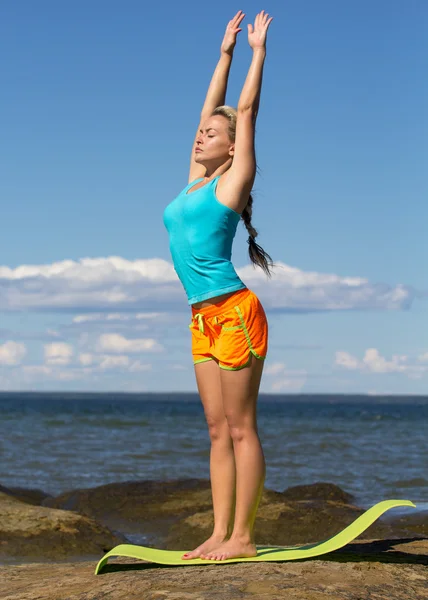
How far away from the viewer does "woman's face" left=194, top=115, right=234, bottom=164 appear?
467cm

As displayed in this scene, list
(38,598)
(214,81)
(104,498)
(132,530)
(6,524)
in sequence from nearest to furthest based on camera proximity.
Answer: (38,598), (214,81), (6,524), (132,530), (104,498)

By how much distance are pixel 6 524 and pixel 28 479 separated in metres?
7.78

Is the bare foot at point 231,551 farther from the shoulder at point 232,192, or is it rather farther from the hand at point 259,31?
the hand at point 259,31

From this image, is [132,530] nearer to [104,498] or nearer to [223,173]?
[104,498]

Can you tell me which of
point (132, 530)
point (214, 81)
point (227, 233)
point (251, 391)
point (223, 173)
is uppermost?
point (214, 81)

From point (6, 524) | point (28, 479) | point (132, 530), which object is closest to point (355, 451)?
point (28, 479)

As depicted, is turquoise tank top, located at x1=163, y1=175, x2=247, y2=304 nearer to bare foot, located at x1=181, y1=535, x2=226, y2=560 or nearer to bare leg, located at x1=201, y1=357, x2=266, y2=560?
bare leg, located at x1=201, y1=357, x2=266, y2=560

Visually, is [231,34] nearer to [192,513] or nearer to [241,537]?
[241,537]

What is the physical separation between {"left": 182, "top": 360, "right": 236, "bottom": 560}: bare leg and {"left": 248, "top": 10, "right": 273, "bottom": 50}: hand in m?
1.69

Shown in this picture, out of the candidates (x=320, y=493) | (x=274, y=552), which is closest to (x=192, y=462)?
(x=320, y=493)

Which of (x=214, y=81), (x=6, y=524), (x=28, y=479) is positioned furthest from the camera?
(x=28, y=479)

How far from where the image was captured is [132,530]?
33.3ft

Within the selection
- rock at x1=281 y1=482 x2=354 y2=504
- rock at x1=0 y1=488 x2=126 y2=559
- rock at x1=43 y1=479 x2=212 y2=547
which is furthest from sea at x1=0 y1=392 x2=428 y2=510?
rock at x1=0 y1=488 x2=126 y2=559

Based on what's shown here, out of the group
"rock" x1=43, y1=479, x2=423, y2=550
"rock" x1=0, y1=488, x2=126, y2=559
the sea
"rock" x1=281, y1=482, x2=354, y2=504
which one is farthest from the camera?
the sea
